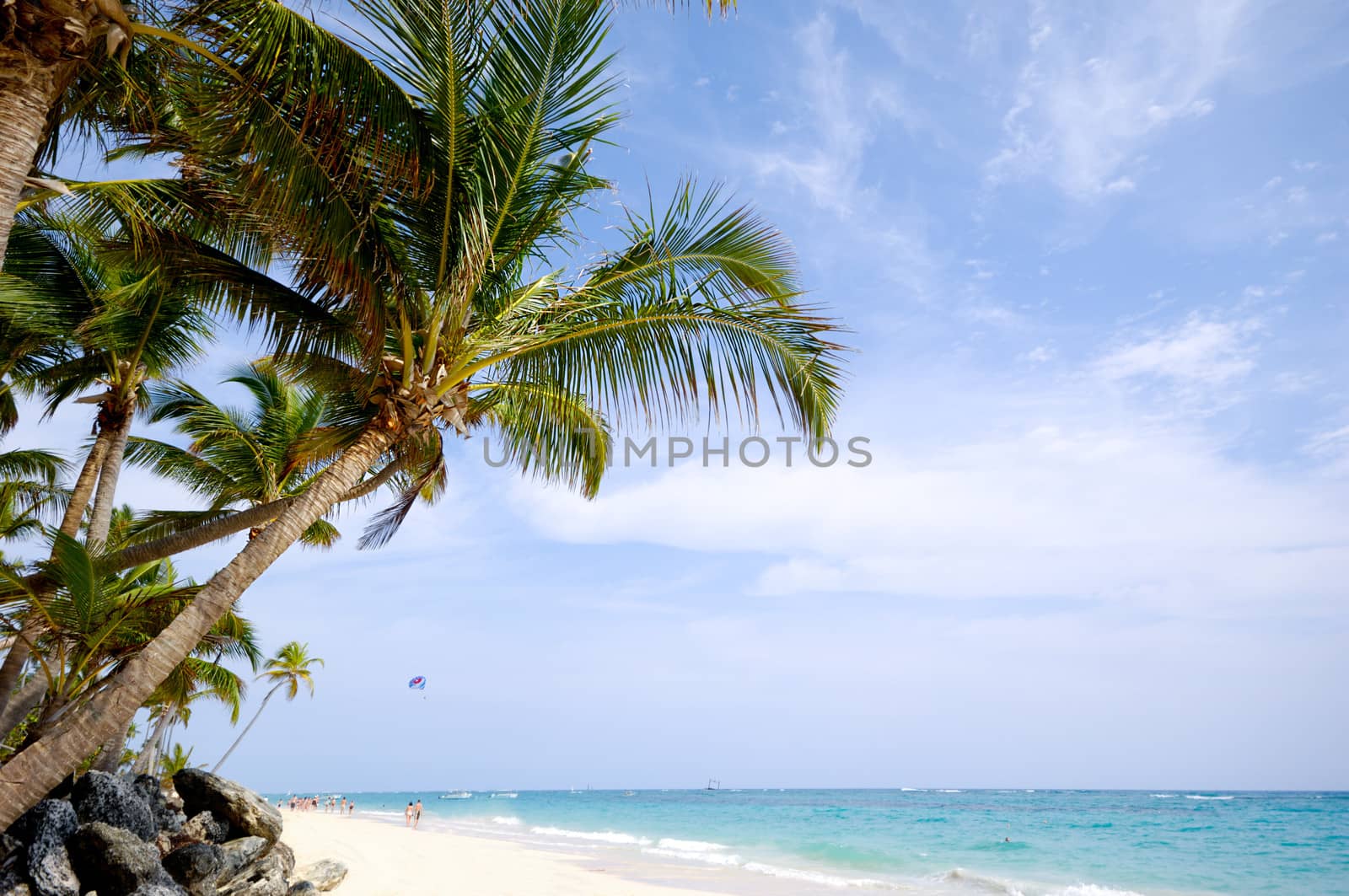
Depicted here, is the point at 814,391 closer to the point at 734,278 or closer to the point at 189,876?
the point at 734,278

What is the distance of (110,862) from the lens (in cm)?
578

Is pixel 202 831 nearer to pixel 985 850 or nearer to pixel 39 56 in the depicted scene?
pixel 39 56

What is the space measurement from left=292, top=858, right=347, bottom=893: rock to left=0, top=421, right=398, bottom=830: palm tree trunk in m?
7.86

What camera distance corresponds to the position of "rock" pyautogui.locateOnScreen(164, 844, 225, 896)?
686 cm

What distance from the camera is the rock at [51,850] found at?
5.39 m

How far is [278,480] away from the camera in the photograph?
405 inches

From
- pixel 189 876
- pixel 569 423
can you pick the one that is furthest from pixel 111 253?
pixel 189 876

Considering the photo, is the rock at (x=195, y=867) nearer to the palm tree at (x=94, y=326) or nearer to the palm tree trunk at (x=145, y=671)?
the palm tree at (x=94, y=326)

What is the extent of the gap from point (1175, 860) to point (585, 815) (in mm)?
39688

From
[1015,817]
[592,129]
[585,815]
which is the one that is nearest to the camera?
[592,129]

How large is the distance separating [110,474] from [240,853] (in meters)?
4.15

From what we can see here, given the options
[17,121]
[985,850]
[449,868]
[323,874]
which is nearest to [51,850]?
[17,121]

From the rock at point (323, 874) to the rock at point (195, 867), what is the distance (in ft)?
12.4

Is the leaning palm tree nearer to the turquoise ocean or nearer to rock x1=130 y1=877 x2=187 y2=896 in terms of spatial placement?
rock x1=130 y1=877 x2=187 y2=896
